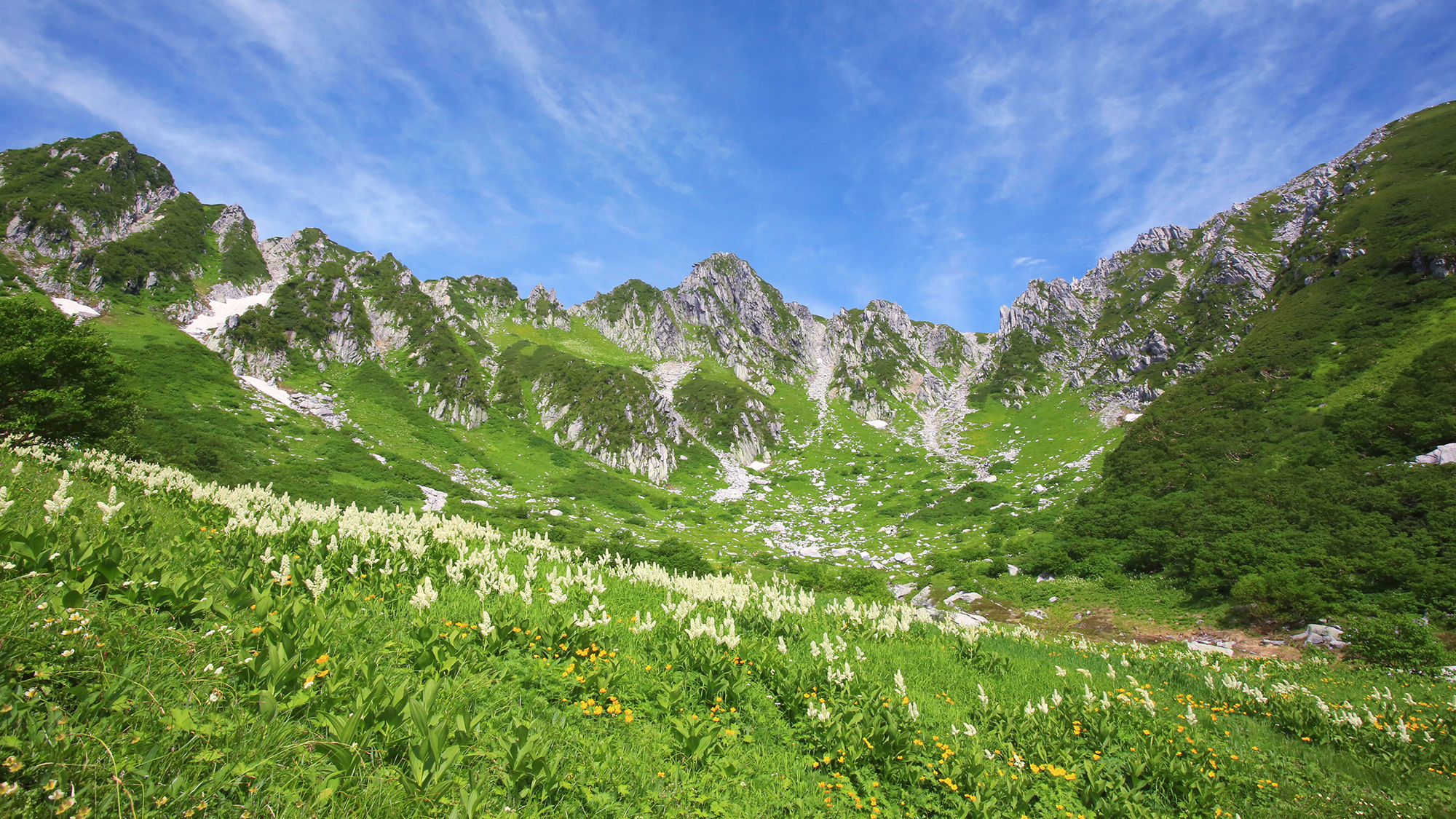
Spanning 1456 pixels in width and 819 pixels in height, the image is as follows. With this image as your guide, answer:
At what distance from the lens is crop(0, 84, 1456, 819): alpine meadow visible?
3.70m

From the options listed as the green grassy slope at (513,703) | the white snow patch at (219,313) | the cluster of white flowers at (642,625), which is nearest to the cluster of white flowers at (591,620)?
the green grassy slope at (513,703)

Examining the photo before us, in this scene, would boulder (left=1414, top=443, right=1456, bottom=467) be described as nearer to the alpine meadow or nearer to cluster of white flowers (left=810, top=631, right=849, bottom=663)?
the alpine meadow

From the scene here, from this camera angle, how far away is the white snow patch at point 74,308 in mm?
62719

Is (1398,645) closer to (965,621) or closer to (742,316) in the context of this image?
(965,621)

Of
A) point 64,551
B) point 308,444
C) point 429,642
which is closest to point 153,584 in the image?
point 64,551

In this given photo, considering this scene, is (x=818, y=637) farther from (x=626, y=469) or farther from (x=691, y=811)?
(x=626, y=469)

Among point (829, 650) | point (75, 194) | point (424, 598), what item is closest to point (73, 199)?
point (75, 194)

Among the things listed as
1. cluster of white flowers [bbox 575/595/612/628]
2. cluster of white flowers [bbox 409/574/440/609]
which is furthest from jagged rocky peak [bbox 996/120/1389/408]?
cluster of white flowers [bbox 409/574/440/609]

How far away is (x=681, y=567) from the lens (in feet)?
84.3

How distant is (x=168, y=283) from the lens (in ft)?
265

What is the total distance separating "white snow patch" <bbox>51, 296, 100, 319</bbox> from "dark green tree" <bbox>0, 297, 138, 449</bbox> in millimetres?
60147

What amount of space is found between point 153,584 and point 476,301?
6569 inches

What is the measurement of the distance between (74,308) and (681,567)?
303 feet

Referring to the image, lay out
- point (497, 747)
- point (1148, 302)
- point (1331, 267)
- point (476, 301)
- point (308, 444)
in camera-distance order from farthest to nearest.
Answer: point (476, 301), point (1148, 302), point (1331, 267), point (308, 444), point (497, 747)
